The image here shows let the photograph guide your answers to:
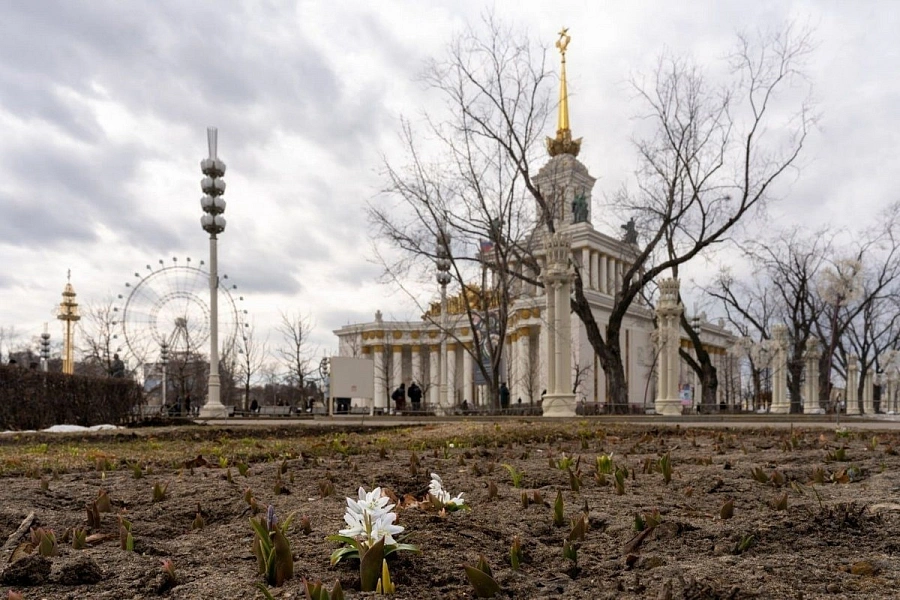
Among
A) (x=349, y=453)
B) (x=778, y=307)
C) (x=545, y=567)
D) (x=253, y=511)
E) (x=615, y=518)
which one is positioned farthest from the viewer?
(x=778, y=307)

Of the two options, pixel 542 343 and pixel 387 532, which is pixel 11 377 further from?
pixel 542 343

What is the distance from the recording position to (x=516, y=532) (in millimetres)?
2713

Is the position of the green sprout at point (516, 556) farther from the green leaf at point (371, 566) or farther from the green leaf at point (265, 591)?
the green leaf at point (265, 591)

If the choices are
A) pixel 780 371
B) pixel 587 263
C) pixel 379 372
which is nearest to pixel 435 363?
pixel 379 372

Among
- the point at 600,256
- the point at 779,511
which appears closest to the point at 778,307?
the point at 600,256

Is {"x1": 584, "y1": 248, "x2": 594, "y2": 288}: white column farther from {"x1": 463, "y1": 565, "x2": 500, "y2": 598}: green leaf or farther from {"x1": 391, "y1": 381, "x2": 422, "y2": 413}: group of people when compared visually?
{"x1": 463, "y1": 565, "x2": 500, "y2": 598}: green leaf

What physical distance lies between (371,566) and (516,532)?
3.01 ft

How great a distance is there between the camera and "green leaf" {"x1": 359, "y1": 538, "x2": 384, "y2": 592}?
194 cm

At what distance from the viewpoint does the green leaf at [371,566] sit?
194cm

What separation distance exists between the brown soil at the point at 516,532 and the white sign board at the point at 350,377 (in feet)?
27.6

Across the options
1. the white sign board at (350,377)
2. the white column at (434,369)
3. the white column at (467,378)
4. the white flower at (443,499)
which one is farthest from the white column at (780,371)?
the white column at (434,369)

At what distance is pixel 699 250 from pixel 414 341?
51.9 meters

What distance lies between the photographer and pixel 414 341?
2884 inches

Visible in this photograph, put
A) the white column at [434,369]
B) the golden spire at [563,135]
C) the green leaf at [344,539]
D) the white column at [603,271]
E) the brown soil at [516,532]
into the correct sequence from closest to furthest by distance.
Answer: the brown soil at [516,532] → the green leaf at [344,539] → the golden spire at [563,135] → the white column at [603,271] → the white column at [434,369]
